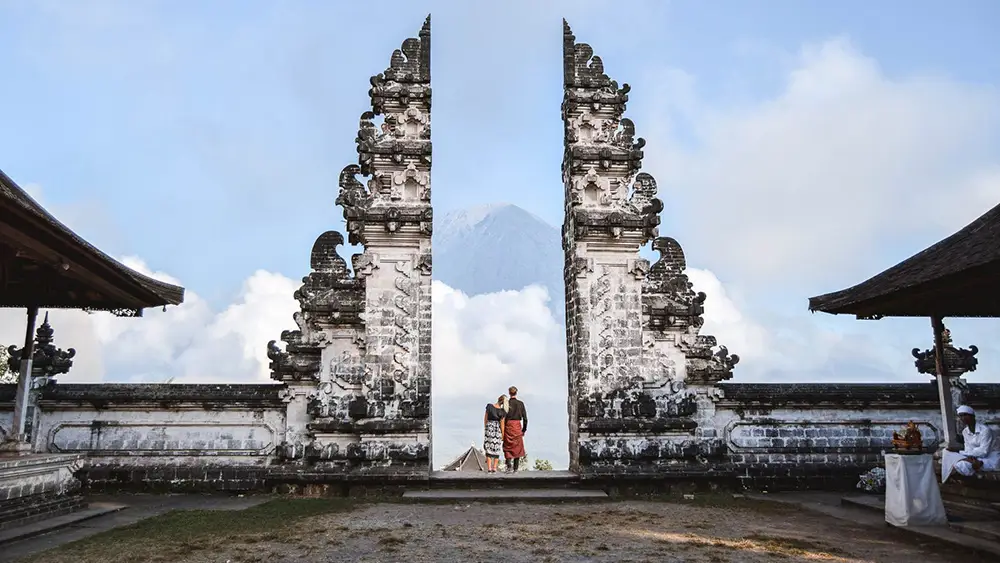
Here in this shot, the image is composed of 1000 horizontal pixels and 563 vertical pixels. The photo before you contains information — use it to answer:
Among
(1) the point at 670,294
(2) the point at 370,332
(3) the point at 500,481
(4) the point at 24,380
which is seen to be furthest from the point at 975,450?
(4) the point at 24,380

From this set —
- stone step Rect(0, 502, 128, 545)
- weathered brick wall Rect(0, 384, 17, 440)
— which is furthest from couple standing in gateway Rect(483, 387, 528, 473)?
weathered brick wall Rect(0, 384, 17, 440)

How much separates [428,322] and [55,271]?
5739 millimetres

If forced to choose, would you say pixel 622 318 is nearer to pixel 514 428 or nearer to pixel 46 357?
pixel 514 428

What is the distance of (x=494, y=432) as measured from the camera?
13336 mm

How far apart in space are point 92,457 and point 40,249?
16.8 ft

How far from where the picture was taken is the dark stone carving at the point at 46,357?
12219 millimetres

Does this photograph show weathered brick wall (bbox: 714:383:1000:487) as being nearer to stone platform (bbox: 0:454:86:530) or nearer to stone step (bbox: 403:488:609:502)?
stone step (bbox: 403:488:609:502)

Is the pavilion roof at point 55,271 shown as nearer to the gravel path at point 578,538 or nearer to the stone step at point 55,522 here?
the stone step at point 55,522

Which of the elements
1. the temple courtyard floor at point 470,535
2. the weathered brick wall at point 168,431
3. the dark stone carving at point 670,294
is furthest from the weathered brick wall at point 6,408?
the dark stone carving at point 670,294

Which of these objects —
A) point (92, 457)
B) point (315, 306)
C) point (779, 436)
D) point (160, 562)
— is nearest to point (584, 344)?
point (779, 436)

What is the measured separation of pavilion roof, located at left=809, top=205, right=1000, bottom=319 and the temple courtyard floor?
122 inches

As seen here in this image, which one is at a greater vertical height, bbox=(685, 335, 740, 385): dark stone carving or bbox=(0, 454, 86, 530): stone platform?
bbox=(685, 335, 740, 385): dark stone carving

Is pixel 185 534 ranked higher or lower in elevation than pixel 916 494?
lower

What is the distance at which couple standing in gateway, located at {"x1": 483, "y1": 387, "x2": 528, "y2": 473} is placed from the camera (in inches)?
524
